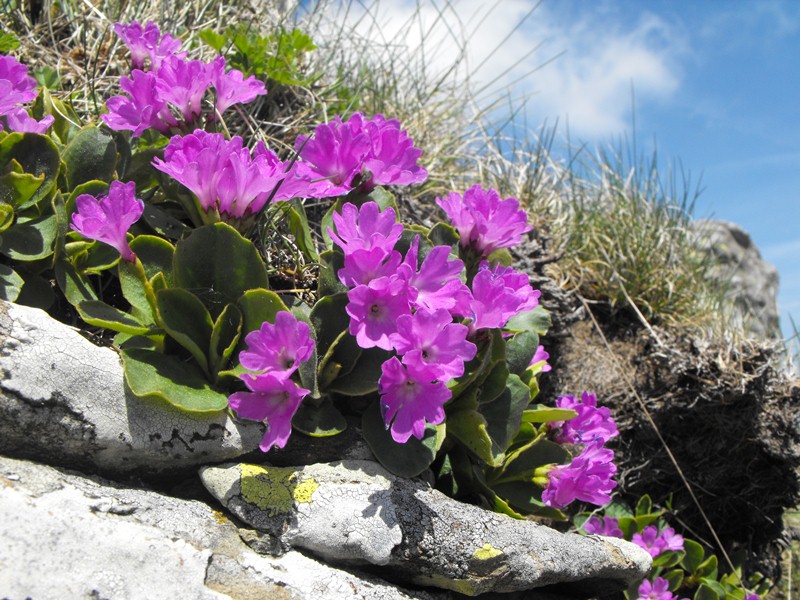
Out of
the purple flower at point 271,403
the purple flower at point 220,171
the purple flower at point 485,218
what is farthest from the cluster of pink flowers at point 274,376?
the purple flower at point 485,218

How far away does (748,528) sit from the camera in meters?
3.96

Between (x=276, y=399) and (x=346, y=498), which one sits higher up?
(x=276, y=399)

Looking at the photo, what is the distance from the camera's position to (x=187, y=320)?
1933 mm

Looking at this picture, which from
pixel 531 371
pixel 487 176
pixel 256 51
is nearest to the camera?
pixel 531 371

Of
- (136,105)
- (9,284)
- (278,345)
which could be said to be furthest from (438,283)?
(9,284)

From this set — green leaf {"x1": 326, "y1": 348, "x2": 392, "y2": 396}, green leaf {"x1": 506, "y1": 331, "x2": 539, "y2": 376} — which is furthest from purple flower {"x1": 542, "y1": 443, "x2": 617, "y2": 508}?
green leaf {"x1": 326, "y1": 348, "x2": 392, "y2": 396}

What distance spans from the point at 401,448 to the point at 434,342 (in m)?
0.37

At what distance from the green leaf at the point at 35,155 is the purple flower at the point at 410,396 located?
47.5 inches

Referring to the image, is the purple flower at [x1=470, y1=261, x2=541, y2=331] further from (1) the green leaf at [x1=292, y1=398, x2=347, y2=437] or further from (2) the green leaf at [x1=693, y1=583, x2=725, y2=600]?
(2) the green leaf at [x1=693, y1=583, x2=725, y2=600]

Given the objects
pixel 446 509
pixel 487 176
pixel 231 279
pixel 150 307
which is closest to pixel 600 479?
pixel 446 509

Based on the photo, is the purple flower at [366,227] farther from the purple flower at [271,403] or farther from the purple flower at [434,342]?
the purple flower at [271,403]

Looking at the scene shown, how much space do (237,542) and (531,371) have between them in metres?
1.22

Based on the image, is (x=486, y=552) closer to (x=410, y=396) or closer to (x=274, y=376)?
(x=410, y=396)

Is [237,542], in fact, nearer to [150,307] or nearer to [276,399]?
[276,399]
